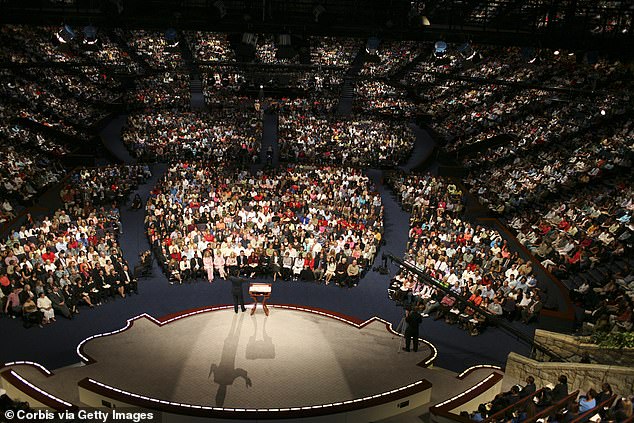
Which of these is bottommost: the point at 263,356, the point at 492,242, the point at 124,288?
the point at 263,356

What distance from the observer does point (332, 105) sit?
3512 centimetres

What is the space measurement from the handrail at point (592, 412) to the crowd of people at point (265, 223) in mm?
7771

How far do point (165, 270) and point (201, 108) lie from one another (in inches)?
840

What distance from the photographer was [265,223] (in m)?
17.1

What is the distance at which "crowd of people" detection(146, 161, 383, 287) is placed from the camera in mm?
15031

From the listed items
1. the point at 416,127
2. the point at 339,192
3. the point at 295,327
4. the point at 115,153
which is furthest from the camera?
the point at 416,127

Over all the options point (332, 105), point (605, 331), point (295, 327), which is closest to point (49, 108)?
point (332, 105)

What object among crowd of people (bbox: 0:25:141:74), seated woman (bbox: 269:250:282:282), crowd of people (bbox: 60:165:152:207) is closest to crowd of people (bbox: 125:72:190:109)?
crowd of people (bbox: 0:25:141:74)

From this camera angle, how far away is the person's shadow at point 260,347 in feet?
33.9

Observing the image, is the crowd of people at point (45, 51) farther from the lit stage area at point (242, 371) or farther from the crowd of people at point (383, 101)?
the lit stage area at point (242, 371)

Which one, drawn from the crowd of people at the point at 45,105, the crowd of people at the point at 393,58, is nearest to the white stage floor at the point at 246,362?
the crowd of people at the point at 45,105

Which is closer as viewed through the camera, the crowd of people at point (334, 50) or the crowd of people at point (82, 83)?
the crowd of people at point (82, 83)

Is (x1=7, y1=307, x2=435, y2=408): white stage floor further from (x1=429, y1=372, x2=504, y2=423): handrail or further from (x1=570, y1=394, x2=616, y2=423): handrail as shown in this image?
(x1=570, y1=394, x2=616, y2=423): handrail

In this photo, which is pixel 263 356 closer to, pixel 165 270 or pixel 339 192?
pixel 165 270
